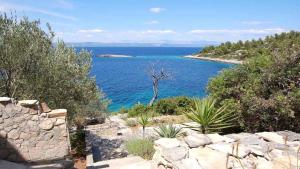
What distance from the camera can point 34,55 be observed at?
454 inches

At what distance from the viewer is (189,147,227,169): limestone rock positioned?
754 cm

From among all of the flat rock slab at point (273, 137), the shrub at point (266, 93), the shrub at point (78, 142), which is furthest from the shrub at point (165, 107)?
the flat rock slab at point (273, 137)

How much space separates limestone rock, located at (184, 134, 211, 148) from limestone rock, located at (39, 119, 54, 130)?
378 centimetres

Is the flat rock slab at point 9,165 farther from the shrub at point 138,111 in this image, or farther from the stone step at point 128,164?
the shrub at point 138,111

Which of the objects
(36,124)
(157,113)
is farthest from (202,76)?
(36,124)

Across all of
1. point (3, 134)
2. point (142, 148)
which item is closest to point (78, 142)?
point (142, 148)

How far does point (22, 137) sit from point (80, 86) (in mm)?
4791

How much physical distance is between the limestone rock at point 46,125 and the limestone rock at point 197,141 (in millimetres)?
3780

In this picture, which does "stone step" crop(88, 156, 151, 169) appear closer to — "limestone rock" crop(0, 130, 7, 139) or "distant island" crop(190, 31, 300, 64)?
"limestone rock" crop(0, 130, 7, 139)

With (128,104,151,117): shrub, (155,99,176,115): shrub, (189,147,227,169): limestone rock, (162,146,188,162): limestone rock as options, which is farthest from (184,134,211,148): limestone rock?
(128,104,151,117): shrub

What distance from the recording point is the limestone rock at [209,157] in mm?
7535

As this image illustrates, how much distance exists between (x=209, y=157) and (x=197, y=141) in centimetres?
77

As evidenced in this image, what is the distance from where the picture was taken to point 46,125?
9320 mm

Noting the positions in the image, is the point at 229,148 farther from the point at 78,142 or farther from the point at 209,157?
the point at 78,142
